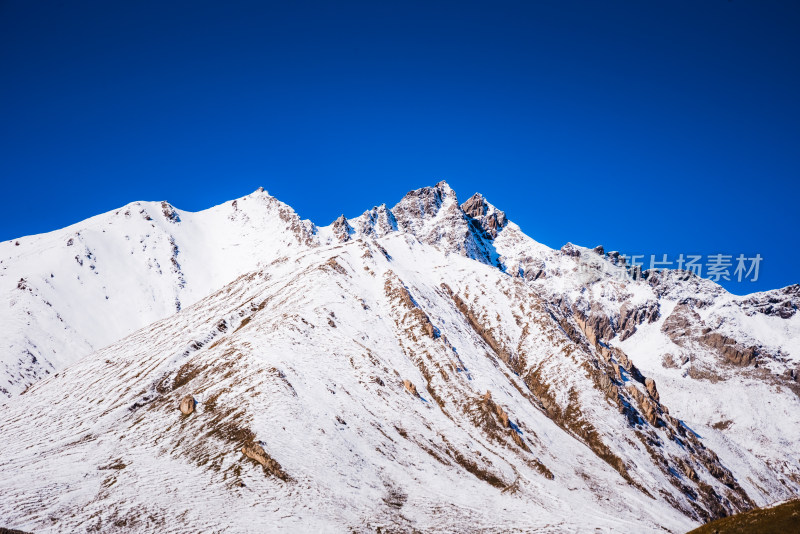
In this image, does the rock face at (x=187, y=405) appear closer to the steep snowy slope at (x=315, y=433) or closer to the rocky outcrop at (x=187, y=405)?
the rocky outcrop at (x=187, y=405)

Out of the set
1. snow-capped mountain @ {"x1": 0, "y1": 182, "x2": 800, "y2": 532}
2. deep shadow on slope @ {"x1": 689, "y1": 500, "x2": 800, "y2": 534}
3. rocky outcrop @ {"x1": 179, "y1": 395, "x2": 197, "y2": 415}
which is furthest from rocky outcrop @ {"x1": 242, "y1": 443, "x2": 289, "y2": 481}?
deep shadow on slope @ {"x1": 689, "y1": 500, "x2": 800, "y2": 534}

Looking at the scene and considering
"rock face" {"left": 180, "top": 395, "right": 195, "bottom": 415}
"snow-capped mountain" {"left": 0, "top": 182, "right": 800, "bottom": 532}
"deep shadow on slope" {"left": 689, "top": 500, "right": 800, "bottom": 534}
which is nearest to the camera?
"deep shadow on slope" {"left": 689, "top": 500, "right": 800, "bottom": 534}

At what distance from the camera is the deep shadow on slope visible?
31.0 metres

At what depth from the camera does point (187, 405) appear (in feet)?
297

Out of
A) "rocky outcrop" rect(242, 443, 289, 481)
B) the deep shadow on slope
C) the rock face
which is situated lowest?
the deep shadow on slope

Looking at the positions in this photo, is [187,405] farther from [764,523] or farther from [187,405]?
[764,523]

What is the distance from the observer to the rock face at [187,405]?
89750 millimetres

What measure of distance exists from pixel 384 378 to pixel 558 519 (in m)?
56.7

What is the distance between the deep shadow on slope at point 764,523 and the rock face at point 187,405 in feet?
277

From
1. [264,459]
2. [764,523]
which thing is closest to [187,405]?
[264,459]

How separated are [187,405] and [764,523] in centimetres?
8957

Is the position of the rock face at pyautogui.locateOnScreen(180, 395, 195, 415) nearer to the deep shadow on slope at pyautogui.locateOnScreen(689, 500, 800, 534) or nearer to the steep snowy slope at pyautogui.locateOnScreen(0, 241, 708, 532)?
the steep snowy slope at pyautogui.locateOnScreen(0, 241, 708, 532)

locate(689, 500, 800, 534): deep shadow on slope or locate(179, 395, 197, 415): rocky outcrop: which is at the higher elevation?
locate(179, 395, 197, 415): rocky outcrop

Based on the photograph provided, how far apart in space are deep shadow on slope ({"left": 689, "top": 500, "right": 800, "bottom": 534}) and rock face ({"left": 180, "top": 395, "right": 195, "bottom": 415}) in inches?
3320
